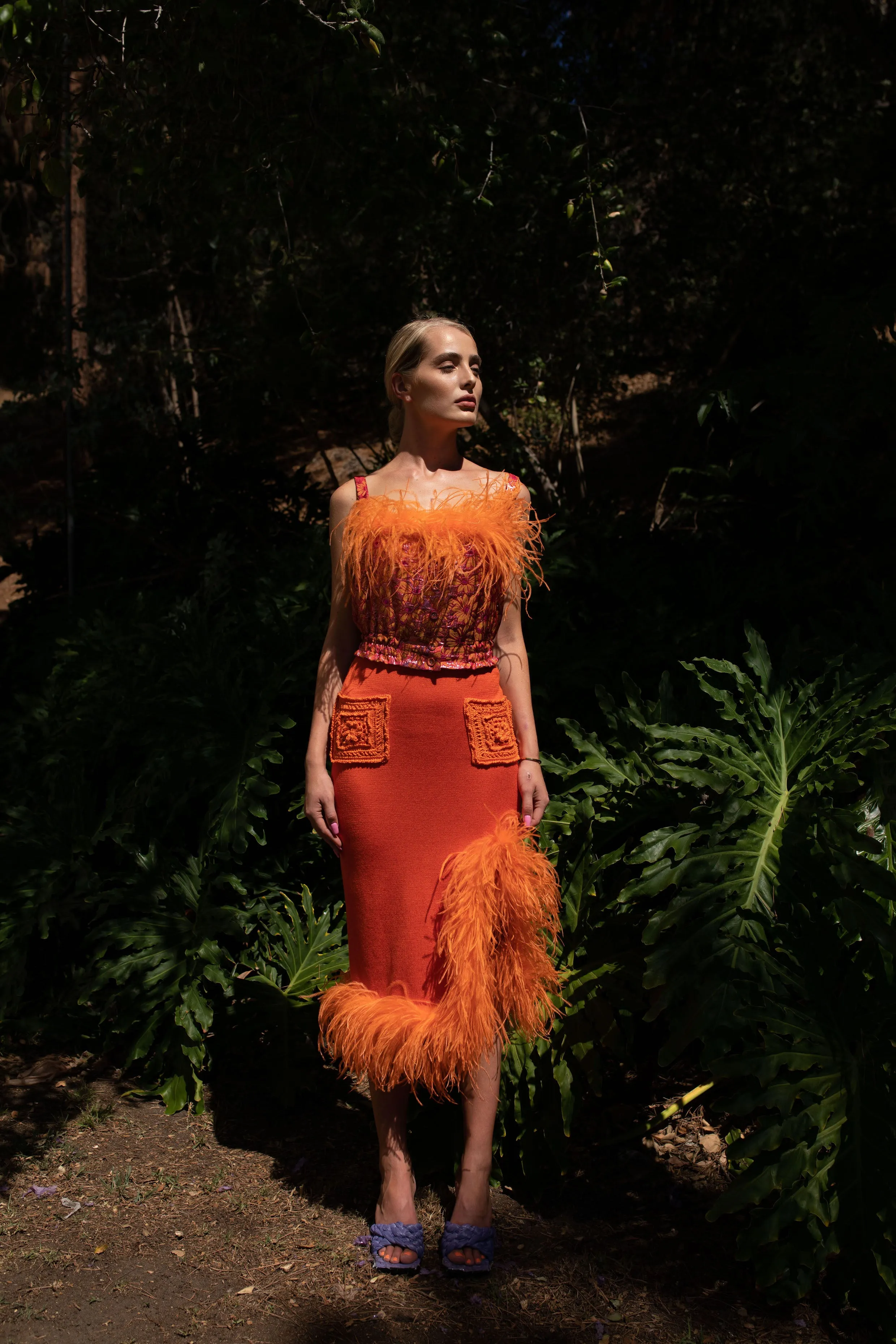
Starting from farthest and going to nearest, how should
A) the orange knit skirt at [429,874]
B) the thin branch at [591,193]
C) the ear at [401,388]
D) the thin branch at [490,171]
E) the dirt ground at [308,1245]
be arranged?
the thin branch at [490,171], the thin branch at [591,193], the ear at [401,388], the orange knit skirt at [429,874], the dirt ground at [308,1245]

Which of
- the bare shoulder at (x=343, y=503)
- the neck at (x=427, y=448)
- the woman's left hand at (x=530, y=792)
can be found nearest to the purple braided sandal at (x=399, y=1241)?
the woman's left hand at (x=530, y=792)

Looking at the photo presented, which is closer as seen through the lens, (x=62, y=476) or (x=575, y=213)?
(x=575, y=213)

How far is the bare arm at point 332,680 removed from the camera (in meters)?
2.79

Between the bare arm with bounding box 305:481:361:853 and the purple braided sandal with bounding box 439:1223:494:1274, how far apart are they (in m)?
0.98

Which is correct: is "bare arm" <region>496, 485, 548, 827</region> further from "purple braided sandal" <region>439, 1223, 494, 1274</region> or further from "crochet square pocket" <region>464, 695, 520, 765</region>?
"purple braided sandal" <region>439, 1223, 494, 1274</region>

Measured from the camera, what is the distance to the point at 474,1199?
107 inches

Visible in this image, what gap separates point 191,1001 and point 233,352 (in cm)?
563

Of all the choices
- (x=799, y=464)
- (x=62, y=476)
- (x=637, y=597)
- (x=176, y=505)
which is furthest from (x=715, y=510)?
(x=62, y=476)

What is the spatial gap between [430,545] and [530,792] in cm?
70

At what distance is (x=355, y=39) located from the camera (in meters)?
3.69

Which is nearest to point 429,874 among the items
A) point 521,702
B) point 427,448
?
point 521,702

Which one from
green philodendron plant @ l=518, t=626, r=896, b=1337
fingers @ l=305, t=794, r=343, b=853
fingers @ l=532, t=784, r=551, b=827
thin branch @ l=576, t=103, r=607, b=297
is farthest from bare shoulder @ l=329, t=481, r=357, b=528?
thin branch @ l=576, t=103, r=607, b=297

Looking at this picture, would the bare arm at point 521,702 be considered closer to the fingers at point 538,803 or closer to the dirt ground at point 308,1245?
the fingers at point 538,803

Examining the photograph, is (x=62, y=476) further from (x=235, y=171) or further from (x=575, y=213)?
(x=575, y=213)
